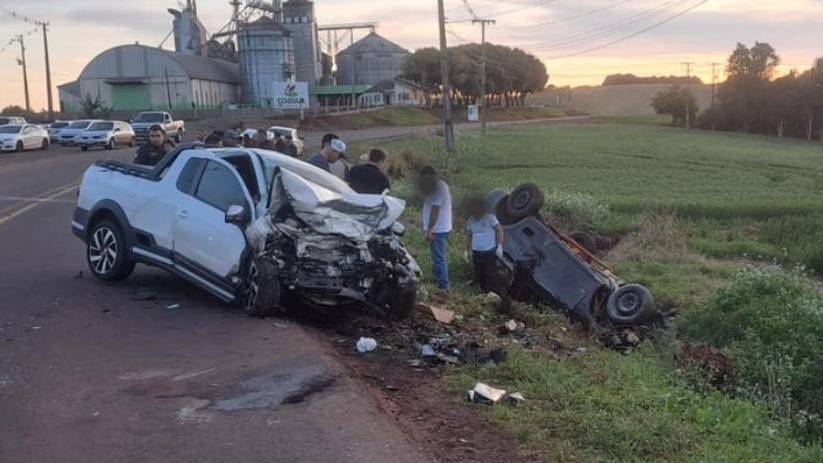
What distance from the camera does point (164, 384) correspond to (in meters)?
6.27

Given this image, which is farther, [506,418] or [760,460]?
[506,418]

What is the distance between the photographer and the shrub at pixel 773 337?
26.7ft

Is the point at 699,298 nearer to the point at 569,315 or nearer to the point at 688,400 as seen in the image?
the point at 569,315

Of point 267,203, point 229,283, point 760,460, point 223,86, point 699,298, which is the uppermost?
point 223,86

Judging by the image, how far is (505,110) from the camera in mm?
120562

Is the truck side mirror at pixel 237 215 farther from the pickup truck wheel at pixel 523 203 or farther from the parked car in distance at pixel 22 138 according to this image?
the parked car in distance at pixel 22 138

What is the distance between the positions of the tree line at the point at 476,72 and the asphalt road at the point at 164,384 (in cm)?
9137

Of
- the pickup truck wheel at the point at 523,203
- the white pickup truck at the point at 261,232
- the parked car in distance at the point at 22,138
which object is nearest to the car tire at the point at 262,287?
the white pickup truck at the point at 261,232

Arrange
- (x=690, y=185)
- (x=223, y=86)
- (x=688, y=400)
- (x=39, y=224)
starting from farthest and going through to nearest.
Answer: (x=223, y=86)
(x=690, y=185)
(x=39, y=224)
(x=688, y=400)

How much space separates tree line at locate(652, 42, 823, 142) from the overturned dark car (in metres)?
82.7

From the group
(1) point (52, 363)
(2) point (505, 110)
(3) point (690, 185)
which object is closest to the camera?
(1) point (52, 363)

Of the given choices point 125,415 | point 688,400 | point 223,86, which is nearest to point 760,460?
point 688,400

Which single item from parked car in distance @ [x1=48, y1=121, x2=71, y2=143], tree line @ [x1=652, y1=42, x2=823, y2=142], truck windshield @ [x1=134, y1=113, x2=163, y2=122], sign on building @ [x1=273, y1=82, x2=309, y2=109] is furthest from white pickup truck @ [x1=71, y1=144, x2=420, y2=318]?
tree line @ [x1=652, y1=42, x2=823, y2=142]

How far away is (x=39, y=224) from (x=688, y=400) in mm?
13035
